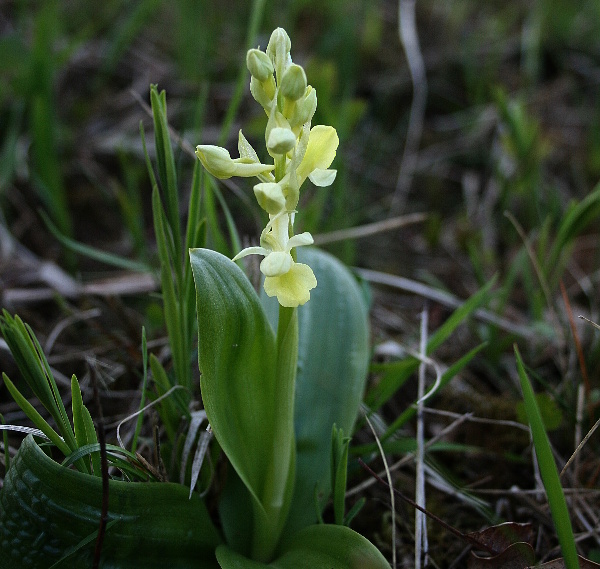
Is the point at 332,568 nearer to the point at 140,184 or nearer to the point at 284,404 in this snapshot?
the point at 284,404

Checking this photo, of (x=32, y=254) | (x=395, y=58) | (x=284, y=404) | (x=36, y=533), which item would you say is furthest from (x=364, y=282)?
(x=395, y=58)

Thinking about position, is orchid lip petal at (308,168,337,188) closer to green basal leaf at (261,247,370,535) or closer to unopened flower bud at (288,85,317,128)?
unopened flower bud at (288,85,317,128)

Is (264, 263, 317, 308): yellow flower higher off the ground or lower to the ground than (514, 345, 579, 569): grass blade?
higher

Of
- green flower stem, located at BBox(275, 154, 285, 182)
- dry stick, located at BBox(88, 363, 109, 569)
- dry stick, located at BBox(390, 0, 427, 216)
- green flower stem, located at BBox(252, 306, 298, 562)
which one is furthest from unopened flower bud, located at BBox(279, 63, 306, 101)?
dry stick, located at BBox(390, 0, 427, 216)

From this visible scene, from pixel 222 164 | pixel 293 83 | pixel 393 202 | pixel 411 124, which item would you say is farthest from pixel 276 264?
pixel 411 124

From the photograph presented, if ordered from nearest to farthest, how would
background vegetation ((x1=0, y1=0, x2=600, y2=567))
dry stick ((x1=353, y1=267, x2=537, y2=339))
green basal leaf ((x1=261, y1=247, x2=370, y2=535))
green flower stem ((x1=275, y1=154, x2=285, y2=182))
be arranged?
1. green flower stem ((x1=275, y1=154, x2=285, y2=182))
2. green basal leaf ((x1=261, y1=247, x2=370, y2=535))
3. background vegetation ((x1=0, y1=0, x2=600, y2=567))
4. dry stick ((x1=353, y1=267, x2=537, y2=339))

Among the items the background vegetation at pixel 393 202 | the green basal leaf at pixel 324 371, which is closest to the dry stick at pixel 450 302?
the background vegetation at pixel 393 202
